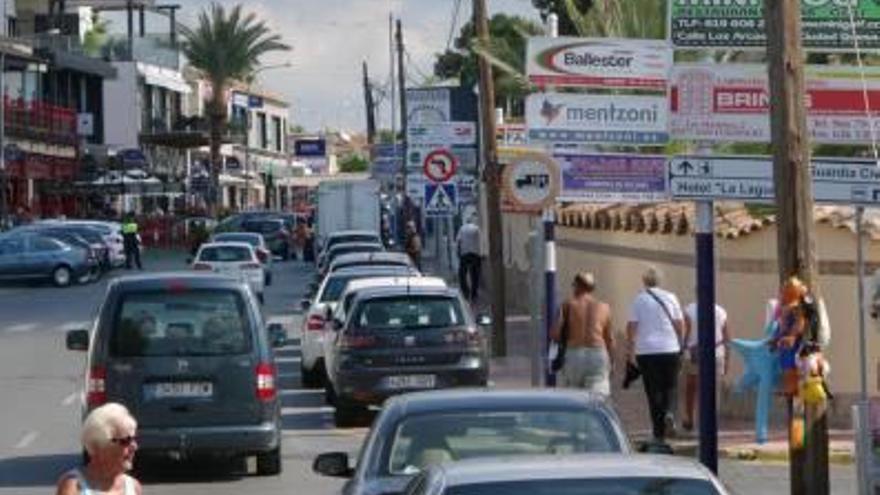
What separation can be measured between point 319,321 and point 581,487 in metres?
20.0

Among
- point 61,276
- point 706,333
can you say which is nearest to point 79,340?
point 706,333

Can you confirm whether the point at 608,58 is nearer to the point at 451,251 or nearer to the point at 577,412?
the point at 577,412

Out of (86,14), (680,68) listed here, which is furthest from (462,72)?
(680,68)

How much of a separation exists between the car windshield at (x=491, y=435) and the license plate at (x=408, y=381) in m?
11.5

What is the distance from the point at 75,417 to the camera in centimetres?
2395

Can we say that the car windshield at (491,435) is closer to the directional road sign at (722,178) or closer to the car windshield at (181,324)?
the directional road sign at (722,178)

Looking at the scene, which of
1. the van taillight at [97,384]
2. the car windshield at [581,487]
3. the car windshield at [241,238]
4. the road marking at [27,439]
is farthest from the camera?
the car windshield at [241,238]

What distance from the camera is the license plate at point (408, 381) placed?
22375 millimetres

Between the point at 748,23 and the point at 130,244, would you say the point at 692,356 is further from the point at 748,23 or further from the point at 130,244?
the point at 130,244

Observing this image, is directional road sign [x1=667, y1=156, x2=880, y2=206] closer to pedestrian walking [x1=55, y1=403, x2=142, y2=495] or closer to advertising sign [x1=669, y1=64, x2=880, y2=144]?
advertising sign [x1=669, y1=64, x2=880, y2=144]

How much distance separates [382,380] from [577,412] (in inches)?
463

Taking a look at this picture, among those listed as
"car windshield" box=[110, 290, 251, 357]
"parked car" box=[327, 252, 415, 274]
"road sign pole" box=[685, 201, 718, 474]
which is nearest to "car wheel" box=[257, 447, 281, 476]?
"car windshield" box=[110, 290, 251, 357]

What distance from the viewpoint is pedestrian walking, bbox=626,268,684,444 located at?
1984cm

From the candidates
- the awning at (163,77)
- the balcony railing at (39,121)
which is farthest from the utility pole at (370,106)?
the balcony railing at (39,121)
